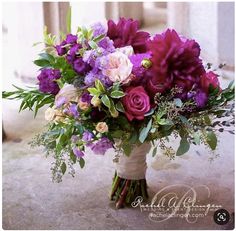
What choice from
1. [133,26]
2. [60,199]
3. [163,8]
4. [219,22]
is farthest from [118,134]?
[163,8]

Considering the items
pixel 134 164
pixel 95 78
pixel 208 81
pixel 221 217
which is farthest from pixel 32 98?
pixel 221 217

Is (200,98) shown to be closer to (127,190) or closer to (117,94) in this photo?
(117,94)

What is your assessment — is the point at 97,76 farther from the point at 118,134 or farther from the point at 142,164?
the point at 142,164

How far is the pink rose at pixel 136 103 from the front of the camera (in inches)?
39.0

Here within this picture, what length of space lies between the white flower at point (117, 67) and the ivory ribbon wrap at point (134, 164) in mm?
208

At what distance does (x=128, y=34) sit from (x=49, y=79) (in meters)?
0.20

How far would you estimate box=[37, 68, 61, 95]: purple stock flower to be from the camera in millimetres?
1049

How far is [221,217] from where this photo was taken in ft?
3.83

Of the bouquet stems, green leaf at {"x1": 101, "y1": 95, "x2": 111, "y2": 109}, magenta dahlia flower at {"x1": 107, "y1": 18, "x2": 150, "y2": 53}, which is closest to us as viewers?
green leaf at {"x1": 101, "y1": 95, "x2": 111, "y2": 109}

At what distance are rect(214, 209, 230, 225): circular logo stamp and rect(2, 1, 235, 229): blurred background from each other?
2 cm

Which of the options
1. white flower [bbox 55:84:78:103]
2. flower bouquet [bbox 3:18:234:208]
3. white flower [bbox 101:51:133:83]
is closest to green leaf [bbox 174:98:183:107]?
flower bouquet [bbox 3:18:234:208]

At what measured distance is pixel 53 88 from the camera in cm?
106

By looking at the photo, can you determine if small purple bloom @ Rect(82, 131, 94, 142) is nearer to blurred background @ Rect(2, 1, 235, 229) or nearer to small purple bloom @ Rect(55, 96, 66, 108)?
small purple bloom @ Rect(55, 96, 66, 108)

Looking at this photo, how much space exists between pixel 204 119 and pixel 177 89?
0.09 m
